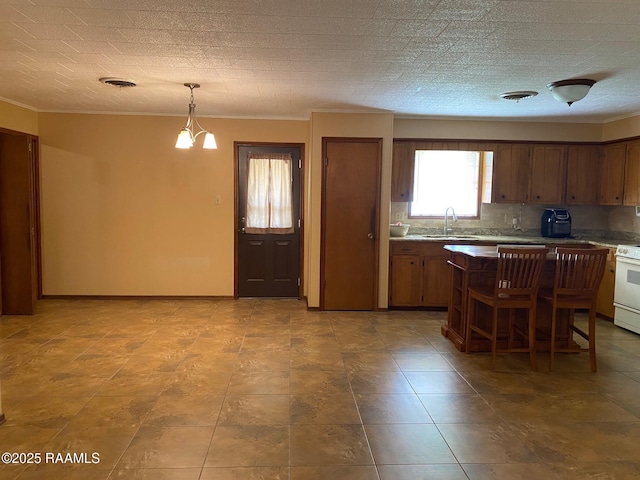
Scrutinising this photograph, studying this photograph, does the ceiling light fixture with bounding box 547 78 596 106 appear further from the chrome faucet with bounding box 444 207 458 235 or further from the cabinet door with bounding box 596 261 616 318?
the chrome faucet with bounding box 444 207 458 235

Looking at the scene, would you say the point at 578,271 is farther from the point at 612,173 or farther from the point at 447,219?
the point at 612,173

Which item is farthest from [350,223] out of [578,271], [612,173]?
[612,173]

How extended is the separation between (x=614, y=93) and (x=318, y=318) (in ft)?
12.1

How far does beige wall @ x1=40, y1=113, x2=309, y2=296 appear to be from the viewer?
5688mm

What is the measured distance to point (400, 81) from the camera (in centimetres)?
395

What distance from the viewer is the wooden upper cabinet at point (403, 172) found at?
5.64m

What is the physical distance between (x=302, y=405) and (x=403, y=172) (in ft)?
11.4

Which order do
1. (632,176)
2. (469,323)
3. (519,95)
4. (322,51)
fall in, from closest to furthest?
(322,51) → (469,323) → (519,95) → (632,176)

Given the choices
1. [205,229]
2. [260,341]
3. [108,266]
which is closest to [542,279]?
[260,341]

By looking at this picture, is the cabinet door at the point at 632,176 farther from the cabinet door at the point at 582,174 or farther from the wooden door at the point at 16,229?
the wooden door at the point at 16,229

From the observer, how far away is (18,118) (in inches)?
204

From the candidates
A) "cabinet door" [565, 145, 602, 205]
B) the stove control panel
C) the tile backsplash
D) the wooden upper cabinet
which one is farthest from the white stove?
the wooden upper cabinet

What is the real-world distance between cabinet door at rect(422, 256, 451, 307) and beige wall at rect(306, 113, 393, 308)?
481 millimetres

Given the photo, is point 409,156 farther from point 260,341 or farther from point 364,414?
point 364,414
